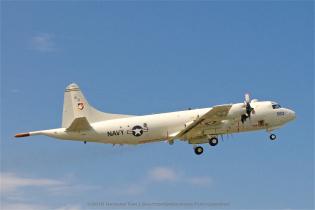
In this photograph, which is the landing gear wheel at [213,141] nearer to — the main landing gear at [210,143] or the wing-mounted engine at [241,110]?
the main landing gear at [210,143]

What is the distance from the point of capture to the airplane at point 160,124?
43.7 m

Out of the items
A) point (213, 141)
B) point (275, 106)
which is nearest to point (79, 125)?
point (213, 141)

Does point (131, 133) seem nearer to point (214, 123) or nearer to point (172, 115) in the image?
point (172, 115)

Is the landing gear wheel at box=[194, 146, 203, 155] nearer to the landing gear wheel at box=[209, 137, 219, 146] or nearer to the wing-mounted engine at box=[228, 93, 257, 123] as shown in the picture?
the landing gear wheel at box=[209, 137, 219, 146]

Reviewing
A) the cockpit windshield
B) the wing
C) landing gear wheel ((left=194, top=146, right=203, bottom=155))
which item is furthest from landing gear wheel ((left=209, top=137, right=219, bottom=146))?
the cockpit windshield

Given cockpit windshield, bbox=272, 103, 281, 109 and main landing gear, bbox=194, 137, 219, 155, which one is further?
cockpit windshield, bbox=272, 103, 281, 109

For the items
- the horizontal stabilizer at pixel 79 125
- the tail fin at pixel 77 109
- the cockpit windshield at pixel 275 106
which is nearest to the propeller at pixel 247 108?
the cockpit windshield at pixel 275 106

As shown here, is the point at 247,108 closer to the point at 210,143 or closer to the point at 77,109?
the point at 210,143

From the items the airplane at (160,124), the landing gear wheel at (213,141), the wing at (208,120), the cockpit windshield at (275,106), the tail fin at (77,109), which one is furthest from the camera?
the cockpit windshield at (275,106)

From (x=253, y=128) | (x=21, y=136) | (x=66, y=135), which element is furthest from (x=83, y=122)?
(x=253, y=128)

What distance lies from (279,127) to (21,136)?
72.8 feet

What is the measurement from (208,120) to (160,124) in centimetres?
402

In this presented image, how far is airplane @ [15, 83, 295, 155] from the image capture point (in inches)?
1720

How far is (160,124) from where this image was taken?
150 feet
